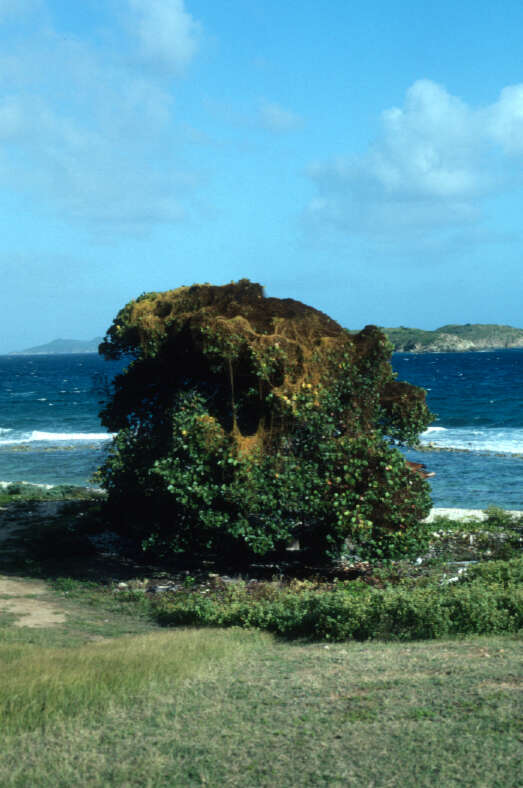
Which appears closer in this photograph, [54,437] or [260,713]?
[260,713]

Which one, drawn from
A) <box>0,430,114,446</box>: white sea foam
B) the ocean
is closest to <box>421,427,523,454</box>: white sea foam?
the ocean

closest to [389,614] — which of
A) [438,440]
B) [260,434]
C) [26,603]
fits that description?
[260,434]

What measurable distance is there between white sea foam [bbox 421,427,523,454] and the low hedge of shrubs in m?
24.0

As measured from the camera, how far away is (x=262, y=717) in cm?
618

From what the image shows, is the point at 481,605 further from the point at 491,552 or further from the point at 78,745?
the point at 491,552

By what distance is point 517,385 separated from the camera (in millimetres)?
76438

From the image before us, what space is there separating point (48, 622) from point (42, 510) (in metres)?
9.98

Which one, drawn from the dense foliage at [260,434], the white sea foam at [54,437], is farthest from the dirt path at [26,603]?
the white sea foam at [54,437]

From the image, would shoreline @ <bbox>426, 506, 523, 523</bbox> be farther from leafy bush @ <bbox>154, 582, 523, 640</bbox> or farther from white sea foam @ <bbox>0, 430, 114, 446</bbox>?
white sea foam @ <bbox>0, 430, 114, 446</bbox>

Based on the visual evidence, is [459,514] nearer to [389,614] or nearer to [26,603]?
[389,614]

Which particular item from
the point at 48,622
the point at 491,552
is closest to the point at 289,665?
the point at 48,622

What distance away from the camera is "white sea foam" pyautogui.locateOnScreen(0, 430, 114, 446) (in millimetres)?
44062

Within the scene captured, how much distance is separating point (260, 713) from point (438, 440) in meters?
35.6

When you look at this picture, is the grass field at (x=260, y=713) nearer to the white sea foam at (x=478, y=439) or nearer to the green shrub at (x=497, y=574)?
the green shrub at (x=497, y=574)
